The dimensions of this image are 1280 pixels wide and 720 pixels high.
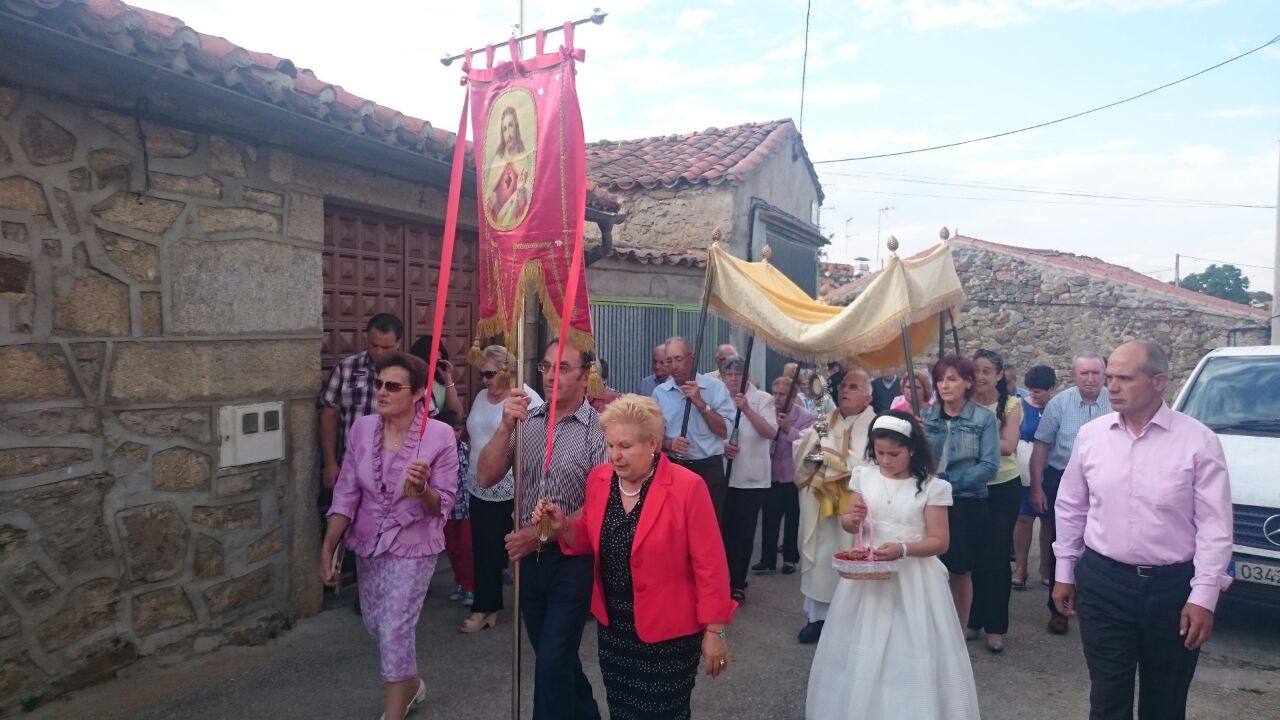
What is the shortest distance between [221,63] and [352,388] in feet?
6.48

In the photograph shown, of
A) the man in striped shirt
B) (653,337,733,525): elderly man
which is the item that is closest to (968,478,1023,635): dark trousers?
(653,337,733,525): elderly man

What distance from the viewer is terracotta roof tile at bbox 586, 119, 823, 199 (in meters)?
12.1

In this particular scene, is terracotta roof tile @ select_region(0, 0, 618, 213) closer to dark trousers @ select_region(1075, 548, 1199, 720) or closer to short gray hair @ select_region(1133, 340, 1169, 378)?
short gray hair @ select_region(1133, 340, 1169, 378)

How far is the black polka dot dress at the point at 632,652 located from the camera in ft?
10.3

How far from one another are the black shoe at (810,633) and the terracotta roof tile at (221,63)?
4.01 m

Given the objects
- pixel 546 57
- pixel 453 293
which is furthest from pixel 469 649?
pixel 546 57

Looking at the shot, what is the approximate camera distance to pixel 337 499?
3.82 metres

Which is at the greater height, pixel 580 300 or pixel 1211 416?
pixel 580 300

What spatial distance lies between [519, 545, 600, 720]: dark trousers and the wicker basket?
1.19 meters

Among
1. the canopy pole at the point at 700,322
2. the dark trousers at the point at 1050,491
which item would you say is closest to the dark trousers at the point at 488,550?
the canopy pole at the point at 700,322

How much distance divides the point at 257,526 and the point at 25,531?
4.08 feet

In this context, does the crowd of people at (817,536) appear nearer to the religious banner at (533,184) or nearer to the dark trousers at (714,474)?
the religious banner at (533,184)

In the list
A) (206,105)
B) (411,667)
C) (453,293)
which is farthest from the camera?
(453,293)

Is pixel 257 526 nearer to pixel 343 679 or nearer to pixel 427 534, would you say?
pixel 343 679
